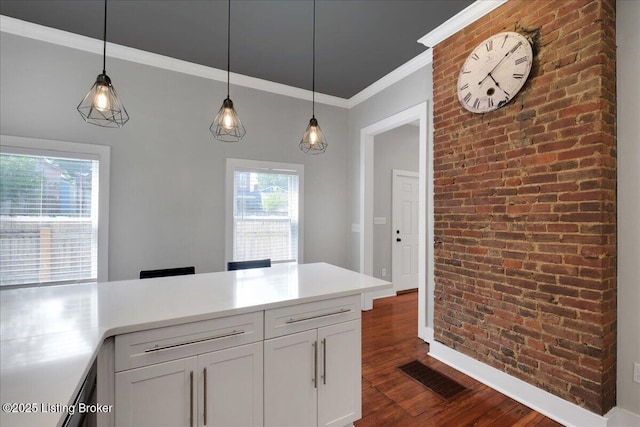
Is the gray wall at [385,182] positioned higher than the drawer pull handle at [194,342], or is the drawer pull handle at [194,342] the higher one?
the gray wall at [385,182]

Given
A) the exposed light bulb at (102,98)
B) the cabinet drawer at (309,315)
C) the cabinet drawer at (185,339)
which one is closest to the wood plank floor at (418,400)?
the cabinet drawer at (309,315)

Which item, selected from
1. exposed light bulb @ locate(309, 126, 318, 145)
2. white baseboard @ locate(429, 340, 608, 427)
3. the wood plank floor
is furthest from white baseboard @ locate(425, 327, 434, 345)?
exposed light bulb @ locate(309, 126, 318, 145)

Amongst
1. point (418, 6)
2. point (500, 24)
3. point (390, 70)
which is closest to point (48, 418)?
point (418, 6)

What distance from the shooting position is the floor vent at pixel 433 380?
2.29 metres

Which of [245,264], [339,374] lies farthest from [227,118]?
[339,374]

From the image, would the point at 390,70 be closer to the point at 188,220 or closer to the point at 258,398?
the point at 188,220

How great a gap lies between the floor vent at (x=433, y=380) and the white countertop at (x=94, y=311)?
46.6 inches

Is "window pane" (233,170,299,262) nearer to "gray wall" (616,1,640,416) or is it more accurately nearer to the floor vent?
the floor vent

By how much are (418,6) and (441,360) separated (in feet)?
10.2

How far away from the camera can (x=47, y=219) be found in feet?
8.86

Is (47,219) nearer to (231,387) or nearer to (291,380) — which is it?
(231,387)

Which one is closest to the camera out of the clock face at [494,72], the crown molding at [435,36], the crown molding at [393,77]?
the clock face at [494,72]

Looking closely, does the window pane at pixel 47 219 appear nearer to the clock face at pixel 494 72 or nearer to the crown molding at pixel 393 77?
the crown molding at pixel 393 77

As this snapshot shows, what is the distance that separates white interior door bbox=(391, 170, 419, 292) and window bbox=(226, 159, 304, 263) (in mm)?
1820
